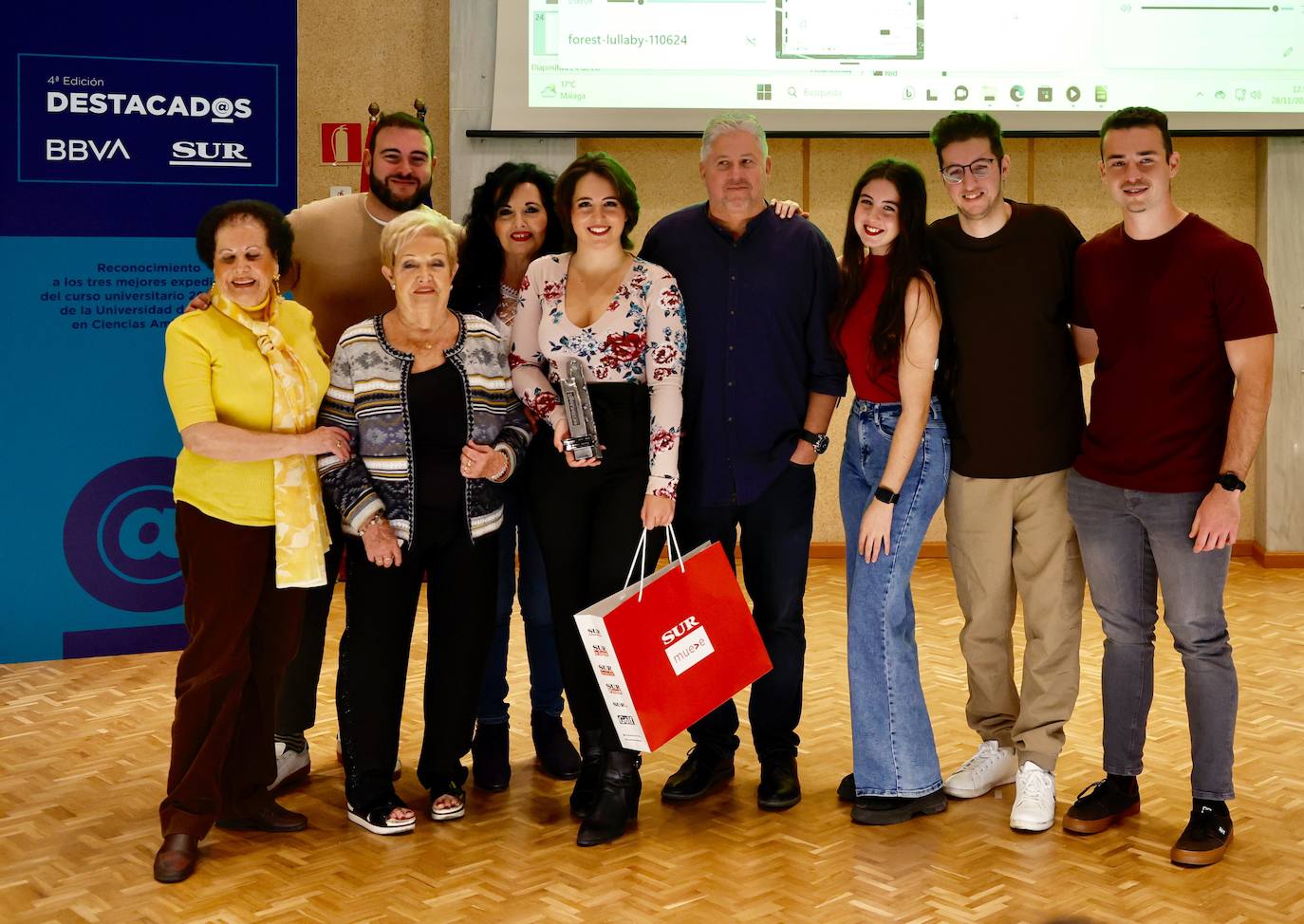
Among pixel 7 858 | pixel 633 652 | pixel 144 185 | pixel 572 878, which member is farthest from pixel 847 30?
pixel 7 858

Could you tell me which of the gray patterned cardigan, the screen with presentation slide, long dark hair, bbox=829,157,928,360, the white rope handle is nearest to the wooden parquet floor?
the white rope handle

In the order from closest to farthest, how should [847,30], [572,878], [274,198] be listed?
[572,878] < [274,198] < [847,30]

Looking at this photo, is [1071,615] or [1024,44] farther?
[1024,44]

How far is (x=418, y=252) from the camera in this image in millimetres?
2986

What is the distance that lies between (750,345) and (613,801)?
111 cm

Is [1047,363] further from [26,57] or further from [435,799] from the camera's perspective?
[26,57]

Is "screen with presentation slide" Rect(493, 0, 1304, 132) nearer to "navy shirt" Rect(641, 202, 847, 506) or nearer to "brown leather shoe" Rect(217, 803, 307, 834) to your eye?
"navy shirt" Rect(641, 202, 847, 506)

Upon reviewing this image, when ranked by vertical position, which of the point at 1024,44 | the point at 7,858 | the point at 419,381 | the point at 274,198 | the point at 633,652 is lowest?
the point at 7,858

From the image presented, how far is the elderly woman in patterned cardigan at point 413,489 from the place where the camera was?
9.76ft

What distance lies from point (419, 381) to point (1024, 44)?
3991 millimetres

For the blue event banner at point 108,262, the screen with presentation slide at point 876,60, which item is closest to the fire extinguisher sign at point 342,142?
the screen with presentation slide at point 876,60

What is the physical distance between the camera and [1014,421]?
10.1 feet

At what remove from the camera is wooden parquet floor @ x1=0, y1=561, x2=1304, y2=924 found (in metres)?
2.73

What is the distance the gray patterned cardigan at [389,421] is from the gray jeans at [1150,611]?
1.33 m
